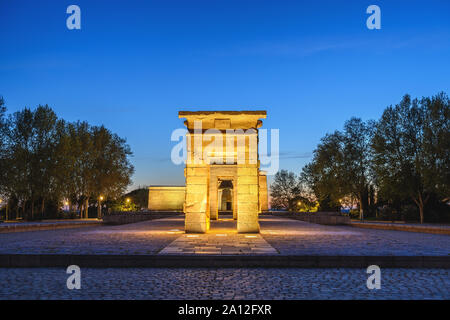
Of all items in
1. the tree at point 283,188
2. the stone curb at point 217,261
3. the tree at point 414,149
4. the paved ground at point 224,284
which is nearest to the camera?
the paved ground at point 224,284

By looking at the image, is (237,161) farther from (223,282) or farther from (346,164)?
(346,164)

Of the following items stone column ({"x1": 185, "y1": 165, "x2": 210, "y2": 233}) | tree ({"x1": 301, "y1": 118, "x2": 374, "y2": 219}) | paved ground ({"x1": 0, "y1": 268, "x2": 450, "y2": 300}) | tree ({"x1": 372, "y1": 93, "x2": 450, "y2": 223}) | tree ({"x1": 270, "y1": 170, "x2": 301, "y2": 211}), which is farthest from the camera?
tree ({"x1": 270, "y1": 170, "x2": 301, "y2": 211})

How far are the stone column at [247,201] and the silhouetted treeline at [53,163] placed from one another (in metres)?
22.9

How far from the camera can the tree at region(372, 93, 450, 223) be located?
30.5 metres

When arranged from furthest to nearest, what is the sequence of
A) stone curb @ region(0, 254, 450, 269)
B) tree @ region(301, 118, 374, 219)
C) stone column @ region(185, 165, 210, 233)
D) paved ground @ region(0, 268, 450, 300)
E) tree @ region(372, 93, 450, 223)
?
tree @ region(301, 118, 374, 219), tree @ region(372, 93, 450, 223), stone column @ region(185, 165, 210, 233), stone curb @ region(0, 254, 450, 269), paved ground @ region(0, 268, 450, 300)

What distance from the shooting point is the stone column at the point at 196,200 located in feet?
52.5

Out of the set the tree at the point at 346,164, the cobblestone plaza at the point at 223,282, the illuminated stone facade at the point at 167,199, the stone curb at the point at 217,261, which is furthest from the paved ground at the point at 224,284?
the illuminated stone facade at the point at 167,199

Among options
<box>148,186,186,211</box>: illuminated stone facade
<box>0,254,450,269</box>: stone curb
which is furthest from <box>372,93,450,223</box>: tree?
<box>148,186,186,211</box>: illuminated stone facade

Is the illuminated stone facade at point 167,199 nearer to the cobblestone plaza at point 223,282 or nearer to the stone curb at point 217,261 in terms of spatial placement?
the cobblestone plaza at point 223,282

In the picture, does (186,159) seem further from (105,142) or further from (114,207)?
(114,207)

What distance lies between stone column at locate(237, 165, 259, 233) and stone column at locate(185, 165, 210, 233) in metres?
1.51

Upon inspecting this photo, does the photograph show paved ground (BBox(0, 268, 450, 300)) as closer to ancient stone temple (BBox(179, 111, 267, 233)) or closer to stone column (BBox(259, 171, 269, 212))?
ancient stone temple (BBox(179, 111, 267, 233))
